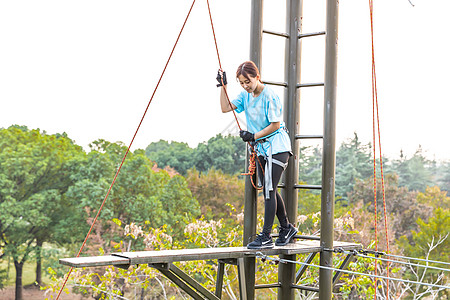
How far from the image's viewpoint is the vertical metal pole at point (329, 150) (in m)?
3.71

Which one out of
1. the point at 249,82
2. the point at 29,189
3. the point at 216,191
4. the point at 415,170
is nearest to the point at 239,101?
the point at 249,82

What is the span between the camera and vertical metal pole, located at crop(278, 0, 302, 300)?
4.03 m

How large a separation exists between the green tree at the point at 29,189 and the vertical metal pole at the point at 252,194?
1421 centimetres

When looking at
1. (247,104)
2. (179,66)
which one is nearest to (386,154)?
(179,66)

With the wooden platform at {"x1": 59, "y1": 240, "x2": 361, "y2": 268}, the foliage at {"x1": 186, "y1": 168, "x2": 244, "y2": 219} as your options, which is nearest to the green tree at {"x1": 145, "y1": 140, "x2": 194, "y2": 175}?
the foliage at {"x1": 186, "y1": 168, "x2": 244, "y2": 219}

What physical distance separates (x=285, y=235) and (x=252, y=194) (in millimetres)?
354

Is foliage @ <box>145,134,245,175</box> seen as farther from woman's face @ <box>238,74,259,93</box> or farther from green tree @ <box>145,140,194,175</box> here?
woman's face @ <box>238,74,259,93</box>

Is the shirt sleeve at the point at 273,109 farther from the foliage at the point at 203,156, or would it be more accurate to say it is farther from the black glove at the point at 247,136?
the foliage at the point at 203,156

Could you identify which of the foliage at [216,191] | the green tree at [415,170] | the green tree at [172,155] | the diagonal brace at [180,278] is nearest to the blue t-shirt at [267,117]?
the diagonal brace at [180,278]

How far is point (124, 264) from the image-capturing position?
2820mm

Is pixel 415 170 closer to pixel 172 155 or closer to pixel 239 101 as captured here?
pixel 172 155

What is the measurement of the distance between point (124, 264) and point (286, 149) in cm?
125

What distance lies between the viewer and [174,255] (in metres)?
3.02

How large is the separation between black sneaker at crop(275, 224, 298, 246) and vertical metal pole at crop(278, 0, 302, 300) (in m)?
0.27
